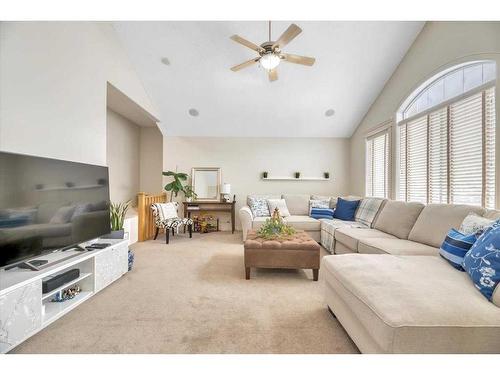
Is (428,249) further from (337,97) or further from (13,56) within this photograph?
(13,56)

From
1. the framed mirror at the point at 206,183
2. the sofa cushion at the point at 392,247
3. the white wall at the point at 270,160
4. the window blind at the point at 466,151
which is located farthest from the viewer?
the white wall at the point at 270,160

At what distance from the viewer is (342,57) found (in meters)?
3.74

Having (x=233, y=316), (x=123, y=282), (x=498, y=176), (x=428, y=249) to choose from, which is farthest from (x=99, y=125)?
(x=498, y=176)

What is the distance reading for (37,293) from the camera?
1.53 metres

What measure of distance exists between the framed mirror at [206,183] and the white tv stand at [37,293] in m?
3.14

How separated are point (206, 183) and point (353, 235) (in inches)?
139

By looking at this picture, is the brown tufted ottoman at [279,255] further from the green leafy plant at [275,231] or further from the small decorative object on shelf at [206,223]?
the small decorative object on shelf at [206,223]

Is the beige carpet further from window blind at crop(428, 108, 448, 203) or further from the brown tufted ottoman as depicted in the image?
window blind at crop(428, 108, 448, 203)

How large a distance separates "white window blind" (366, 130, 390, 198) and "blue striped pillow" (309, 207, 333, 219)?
98 centimetres

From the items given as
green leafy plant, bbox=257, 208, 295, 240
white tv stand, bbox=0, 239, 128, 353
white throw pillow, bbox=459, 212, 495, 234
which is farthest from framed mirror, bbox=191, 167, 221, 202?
white throw pillow, bbox=459, 212, 495, 234

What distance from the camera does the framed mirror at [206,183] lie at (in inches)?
213

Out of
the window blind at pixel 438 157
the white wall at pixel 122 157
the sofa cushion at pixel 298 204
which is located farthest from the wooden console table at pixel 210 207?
the window blind at pixel 438 157

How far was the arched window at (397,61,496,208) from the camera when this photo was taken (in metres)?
2.41

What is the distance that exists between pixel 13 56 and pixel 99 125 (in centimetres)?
112
